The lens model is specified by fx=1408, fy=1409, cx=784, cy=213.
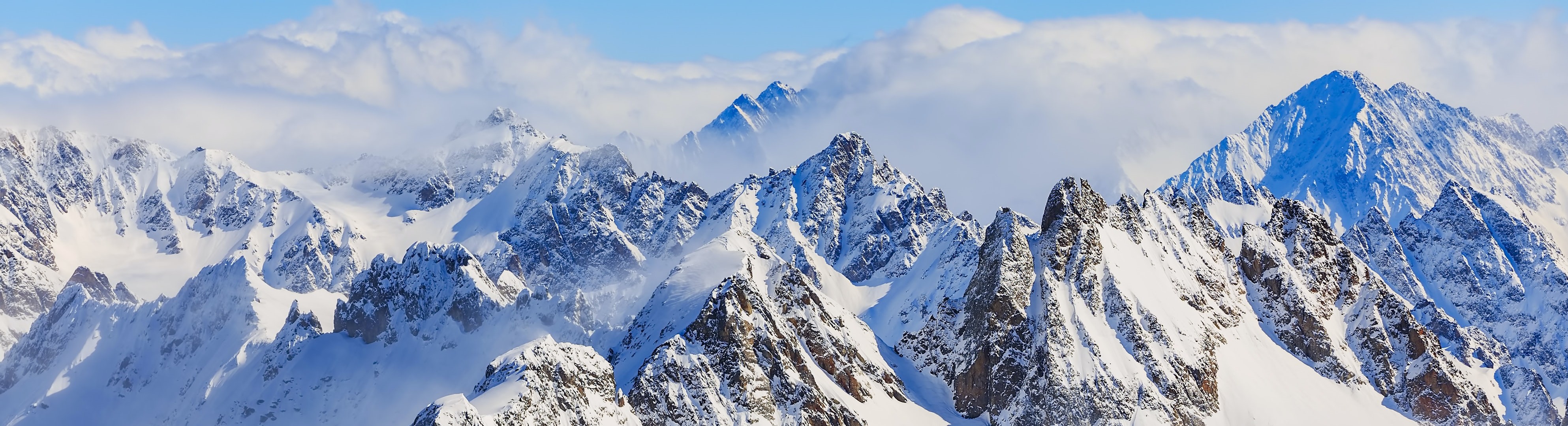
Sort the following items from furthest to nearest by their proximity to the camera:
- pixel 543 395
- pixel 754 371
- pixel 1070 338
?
pixel 1070 338 → pixel 754 371 → pixel 543 395

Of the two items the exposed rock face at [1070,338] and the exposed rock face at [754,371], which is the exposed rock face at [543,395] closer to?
the exposed rock face at [754,371]

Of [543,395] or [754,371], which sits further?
[754,371]

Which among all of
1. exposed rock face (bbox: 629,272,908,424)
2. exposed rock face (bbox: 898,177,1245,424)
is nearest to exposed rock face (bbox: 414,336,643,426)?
exposed rock face (bbox: 629,272,908,424)

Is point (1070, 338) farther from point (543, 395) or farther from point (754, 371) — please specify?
point (543, 395)

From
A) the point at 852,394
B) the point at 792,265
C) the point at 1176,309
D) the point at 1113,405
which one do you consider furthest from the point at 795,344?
the point at 1176,309

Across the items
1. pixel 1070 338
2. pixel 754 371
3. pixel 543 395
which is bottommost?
pixel 543 395

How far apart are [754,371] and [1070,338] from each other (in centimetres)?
4317

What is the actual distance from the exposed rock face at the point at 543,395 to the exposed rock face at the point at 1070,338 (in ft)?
179

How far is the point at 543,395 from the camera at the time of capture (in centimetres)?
14112

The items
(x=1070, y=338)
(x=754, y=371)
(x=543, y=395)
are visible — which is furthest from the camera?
(x=1070, y=338)

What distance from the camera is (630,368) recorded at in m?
172

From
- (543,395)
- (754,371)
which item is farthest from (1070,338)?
(543,395)

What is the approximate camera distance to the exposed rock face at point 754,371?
15662 centimetres

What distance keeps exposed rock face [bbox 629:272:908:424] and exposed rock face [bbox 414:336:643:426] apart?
6303 mm
